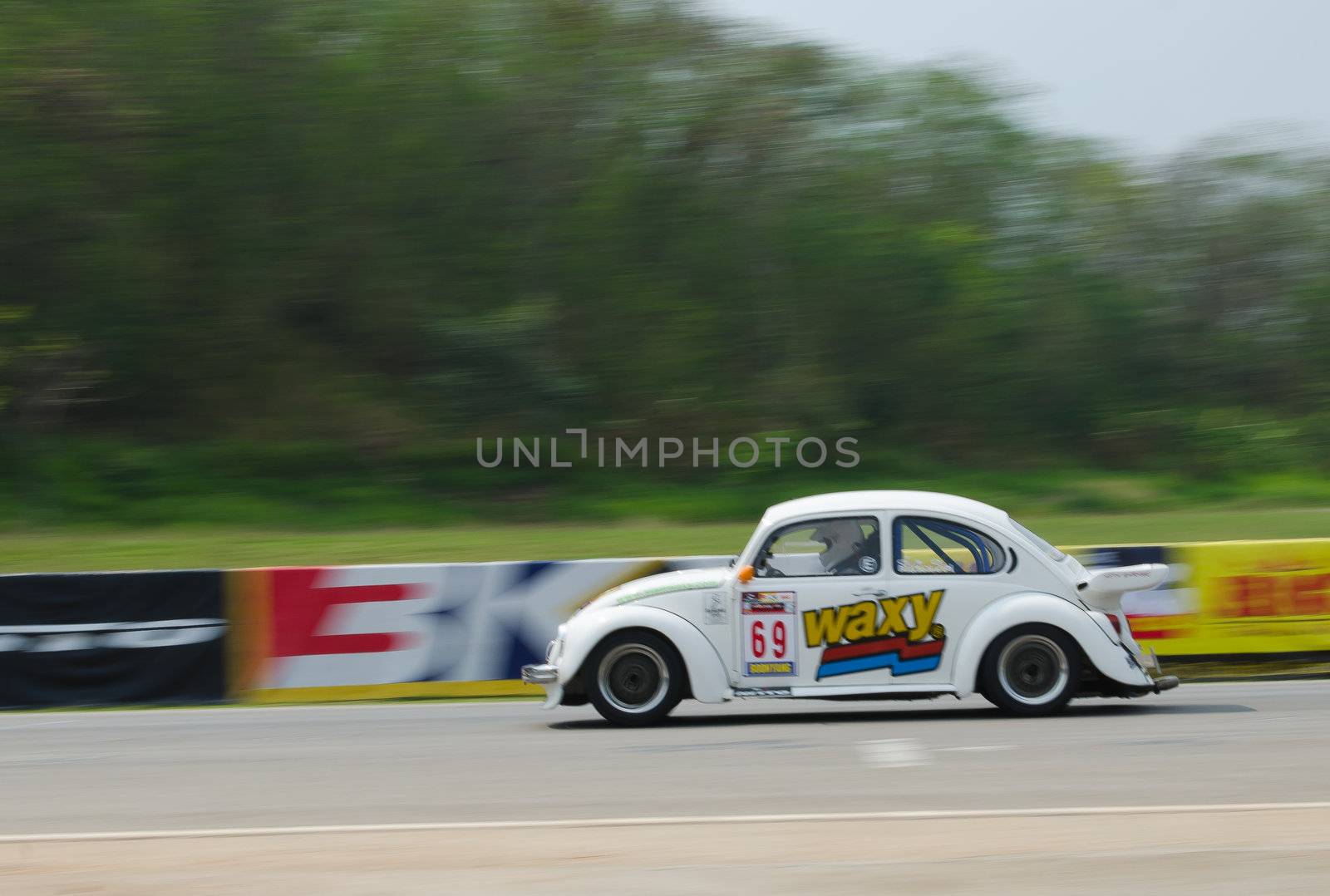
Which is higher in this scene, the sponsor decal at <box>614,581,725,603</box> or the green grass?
the green grass

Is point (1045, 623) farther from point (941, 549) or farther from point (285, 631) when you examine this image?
point (285, 631)

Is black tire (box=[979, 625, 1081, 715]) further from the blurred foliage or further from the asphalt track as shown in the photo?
the blurred foliage

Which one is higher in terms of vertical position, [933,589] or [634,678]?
[933,589]

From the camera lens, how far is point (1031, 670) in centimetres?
968

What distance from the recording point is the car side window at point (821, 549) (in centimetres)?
977

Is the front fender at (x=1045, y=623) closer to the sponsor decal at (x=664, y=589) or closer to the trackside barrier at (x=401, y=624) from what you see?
the sponsor decal at (x=664, y=589)

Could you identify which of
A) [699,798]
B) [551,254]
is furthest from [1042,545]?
[551,254]

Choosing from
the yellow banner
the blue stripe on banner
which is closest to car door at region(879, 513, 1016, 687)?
the blue stripe on banner

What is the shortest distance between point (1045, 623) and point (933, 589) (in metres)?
0.77

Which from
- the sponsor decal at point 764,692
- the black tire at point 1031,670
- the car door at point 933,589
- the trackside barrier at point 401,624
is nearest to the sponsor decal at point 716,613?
the sponsor decal at point 764,692

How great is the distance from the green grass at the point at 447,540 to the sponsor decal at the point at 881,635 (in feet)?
34.3

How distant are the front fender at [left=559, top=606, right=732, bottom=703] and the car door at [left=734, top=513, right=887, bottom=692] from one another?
17 centimetres

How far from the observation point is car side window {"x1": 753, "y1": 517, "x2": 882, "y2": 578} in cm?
977

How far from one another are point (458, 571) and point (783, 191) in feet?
63.8
